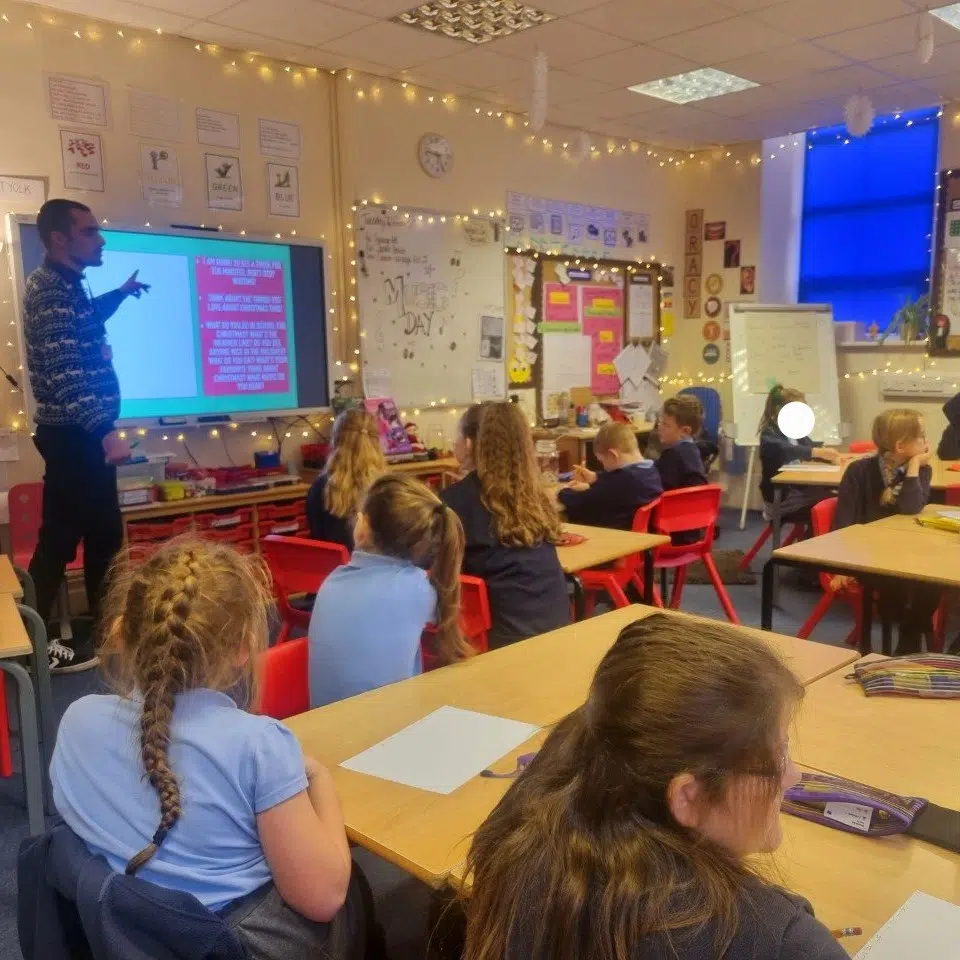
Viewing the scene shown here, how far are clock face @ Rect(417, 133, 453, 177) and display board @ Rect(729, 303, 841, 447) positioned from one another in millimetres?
2586

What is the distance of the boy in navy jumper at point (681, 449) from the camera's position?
450cm

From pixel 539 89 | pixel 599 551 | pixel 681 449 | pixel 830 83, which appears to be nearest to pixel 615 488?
pixel 599 551

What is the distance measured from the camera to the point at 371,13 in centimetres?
416

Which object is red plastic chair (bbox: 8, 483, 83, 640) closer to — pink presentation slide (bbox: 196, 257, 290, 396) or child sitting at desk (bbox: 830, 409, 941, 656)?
pink presentation slide (bbox: 196, 257, 290, 396)

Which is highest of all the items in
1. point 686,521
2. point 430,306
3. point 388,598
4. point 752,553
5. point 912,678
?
point 430,306

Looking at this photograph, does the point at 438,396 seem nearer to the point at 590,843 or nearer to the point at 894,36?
the point at 894,36

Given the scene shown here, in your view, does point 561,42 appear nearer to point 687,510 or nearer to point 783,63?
point 783,63

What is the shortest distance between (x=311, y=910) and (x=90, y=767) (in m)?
0.35

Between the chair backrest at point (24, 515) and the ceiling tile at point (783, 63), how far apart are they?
13.6 feet

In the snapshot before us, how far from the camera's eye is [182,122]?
14.9ft

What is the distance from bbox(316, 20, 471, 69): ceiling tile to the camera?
4.42m

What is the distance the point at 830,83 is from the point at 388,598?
4.89m

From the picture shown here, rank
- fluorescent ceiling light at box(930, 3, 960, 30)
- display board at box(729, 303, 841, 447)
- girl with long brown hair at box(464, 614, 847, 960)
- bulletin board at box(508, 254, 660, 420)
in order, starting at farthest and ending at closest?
display board at box(729, 303, 841, 447)
bulletin board at box(508, 254, 660, 420)
fluorescent ceiling light at box(930, 3, 960, 30)
girl with long brown hair at box(464, 614, 847, 960)

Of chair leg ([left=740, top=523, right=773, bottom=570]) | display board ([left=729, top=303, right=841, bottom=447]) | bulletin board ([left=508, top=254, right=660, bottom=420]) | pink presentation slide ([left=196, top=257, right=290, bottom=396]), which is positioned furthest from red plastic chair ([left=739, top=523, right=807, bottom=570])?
pink presentation slide ([left=196, top=257, right=290, bottom=396])
